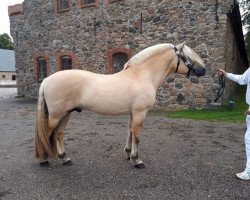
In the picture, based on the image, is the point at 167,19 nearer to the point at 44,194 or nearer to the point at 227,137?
the point at 227,137

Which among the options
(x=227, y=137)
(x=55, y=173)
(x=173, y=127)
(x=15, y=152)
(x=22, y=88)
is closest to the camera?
(x=55, y=173)

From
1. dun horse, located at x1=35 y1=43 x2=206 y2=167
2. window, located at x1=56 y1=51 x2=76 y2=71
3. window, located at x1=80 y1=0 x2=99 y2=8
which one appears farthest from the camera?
window, located at x1=56 y1=51 x2=76 y2=71

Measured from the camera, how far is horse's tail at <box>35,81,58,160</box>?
14.0 ft

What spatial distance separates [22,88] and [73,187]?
13449mm

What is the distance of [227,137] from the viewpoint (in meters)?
6.62

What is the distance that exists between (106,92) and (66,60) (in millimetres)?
10144

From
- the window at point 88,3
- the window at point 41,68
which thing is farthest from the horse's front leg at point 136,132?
the window at point 41,68

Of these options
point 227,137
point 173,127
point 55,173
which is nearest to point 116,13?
point 173,127

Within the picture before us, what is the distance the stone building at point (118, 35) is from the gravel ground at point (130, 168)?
3.51 meters

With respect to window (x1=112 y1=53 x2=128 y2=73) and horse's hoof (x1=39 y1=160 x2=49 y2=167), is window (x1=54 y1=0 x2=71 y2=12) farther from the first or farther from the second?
horse's hoof (x1=39 y1=160 x2=49 y2=167)

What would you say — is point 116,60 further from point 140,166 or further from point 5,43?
point 5,43

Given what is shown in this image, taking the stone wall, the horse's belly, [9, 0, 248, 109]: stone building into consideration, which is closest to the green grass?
[9, 0, 248, 109]: stone building

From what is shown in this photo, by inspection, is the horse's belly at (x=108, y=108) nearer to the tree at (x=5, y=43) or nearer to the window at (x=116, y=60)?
the window at (x=116, y=60)

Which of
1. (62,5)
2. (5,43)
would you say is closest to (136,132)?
(62,5)
